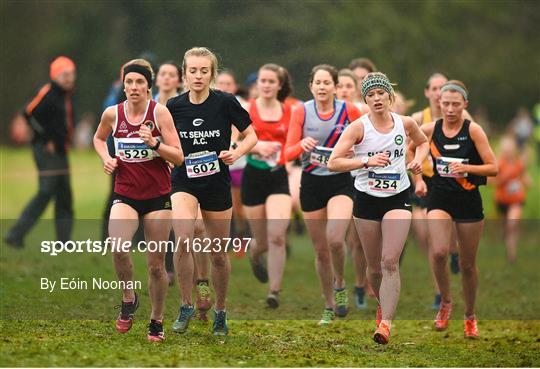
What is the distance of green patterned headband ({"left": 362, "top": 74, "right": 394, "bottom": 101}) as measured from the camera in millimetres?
10898

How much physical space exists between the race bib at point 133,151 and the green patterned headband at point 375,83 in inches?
75.2

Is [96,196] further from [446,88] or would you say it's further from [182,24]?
[446,88]

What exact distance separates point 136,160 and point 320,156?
9.24ft

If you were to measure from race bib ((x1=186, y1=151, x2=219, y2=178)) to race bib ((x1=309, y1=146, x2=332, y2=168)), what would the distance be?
2013mm

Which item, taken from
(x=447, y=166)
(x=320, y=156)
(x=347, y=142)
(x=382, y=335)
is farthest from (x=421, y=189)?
(x=382, y=335)

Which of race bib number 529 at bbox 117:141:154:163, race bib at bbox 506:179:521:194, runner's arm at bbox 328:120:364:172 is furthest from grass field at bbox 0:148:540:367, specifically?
race bib at bbox 506:179:521:194

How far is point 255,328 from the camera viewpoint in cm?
1186

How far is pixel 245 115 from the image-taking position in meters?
11.1

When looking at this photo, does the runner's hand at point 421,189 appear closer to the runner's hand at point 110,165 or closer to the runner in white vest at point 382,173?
the runner in white vest at point 382,173

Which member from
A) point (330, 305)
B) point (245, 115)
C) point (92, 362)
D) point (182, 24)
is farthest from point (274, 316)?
point (182, 24)

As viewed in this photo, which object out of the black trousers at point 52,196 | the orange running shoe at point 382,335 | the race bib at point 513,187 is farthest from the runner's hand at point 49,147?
the race bib at point 513,187

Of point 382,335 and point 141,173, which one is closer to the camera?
point 141,173

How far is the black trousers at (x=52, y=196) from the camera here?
641 inches

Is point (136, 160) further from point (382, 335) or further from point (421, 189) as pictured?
point (421, 189)
